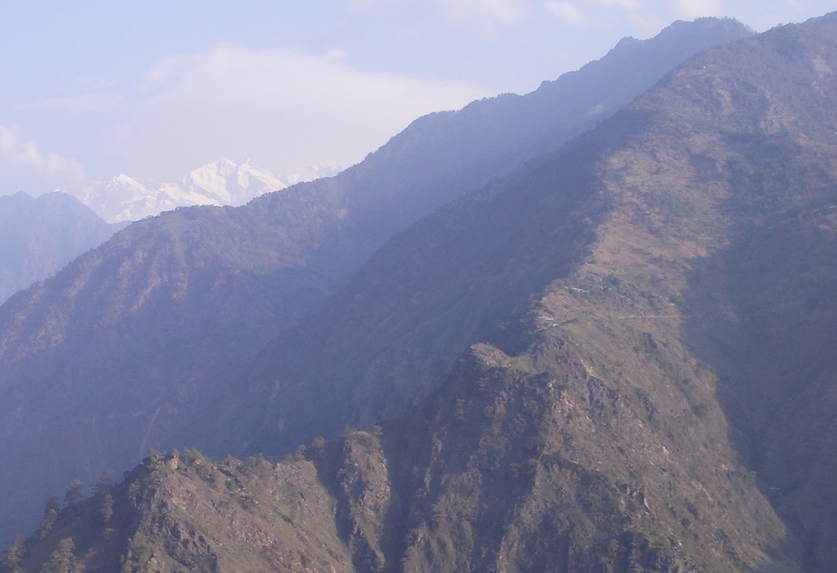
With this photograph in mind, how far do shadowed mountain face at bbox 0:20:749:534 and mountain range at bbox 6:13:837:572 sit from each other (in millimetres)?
621

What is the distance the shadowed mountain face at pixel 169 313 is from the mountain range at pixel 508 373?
621mm

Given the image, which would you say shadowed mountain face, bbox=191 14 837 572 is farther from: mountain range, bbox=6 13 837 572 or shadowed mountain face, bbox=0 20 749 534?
shadowed mountain face, bbox=0 20 749 534

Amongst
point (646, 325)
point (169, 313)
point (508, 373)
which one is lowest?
point (646, 325)

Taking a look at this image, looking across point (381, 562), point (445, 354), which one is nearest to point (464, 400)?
point (381, 562)

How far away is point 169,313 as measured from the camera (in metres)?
Answer: 161

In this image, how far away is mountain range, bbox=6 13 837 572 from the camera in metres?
52.2

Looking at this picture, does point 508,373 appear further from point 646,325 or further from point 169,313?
point 169,313

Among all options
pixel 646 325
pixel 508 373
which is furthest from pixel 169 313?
pixel 508 373

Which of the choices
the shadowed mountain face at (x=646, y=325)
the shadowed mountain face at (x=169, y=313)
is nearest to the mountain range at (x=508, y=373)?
the shadowed mountain face at (x=646, y=325)

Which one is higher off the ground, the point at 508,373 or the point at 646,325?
the point at 508,373

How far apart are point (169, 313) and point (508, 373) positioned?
112 metres

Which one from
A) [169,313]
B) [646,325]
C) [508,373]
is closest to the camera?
[508,373]

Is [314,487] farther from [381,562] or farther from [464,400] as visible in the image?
[464,400]

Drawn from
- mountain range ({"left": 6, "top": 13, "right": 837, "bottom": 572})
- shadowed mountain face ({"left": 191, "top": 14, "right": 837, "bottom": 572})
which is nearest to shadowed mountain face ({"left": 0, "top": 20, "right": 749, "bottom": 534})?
mountain range ({"left": 6, "top": 13, "right": 837, "bottom": 572})
